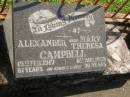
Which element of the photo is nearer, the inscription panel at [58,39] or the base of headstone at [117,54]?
the inscription panel at [58,39]

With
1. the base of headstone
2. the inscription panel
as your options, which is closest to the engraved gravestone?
the inscription panel

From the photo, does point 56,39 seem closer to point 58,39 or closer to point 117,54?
point 58,39

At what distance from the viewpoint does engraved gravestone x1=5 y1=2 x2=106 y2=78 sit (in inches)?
110

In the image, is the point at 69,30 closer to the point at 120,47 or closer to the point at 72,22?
the point at 72,22

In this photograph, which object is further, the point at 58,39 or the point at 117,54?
the point at 117,54

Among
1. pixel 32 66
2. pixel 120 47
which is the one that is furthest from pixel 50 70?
pixel 120 47

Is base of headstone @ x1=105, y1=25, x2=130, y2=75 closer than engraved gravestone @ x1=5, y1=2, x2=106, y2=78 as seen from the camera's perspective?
No

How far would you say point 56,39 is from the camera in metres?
2.95

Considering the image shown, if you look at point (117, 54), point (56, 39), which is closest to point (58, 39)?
point (56, 39)

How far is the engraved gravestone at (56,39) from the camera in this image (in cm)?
280

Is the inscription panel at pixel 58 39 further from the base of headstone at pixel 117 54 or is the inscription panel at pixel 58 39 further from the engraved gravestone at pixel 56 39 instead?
the base of headstone at pixel 117 54

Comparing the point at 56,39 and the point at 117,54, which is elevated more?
the point at 56,39

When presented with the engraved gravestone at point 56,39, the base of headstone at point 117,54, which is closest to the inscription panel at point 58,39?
the engraved gravestone at point 56,39

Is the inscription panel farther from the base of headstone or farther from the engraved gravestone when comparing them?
the base of headstone
